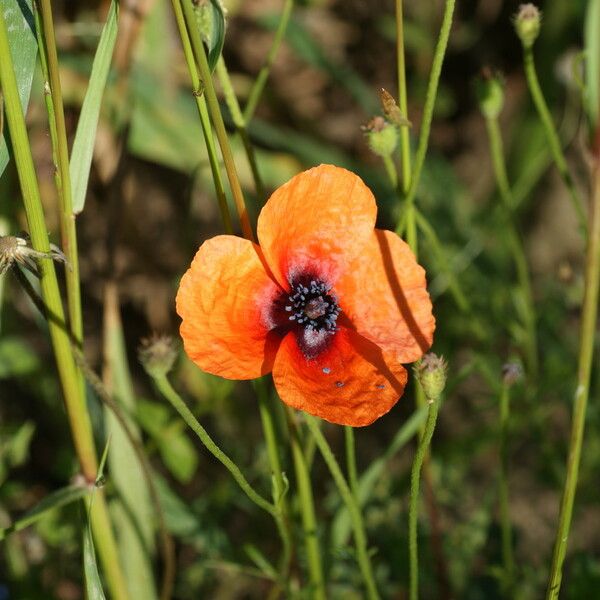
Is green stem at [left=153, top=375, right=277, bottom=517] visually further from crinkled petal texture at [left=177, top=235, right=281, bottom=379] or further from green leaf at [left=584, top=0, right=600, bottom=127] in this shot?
green leaf at [left=584, top=0, right=600, bottom=127]

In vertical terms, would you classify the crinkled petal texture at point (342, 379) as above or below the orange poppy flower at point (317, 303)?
below

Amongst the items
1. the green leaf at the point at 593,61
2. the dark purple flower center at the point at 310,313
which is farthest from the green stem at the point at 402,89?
the green leaf at the point at 593,61

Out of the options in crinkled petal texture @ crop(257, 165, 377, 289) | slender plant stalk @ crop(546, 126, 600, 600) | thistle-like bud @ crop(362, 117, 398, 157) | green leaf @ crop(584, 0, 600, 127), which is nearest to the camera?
slender plant stalk @ crop(546, 126, 600, 600)

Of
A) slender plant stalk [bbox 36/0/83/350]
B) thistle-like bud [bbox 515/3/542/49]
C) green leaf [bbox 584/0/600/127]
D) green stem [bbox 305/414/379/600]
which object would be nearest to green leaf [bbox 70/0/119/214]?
slender plant stalk [bbox 36/0/83/350]

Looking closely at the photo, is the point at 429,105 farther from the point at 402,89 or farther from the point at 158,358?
the point at 158,358

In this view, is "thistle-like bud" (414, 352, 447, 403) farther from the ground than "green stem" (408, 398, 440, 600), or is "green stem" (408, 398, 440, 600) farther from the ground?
"thistle-like bud" (414, 352, 447, 403)

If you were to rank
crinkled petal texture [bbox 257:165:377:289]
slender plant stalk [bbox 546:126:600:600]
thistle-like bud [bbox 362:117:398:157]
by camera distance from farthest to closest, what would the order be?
1. thistle-like bud [bbox 362:117:398:157]
2. crinkled petal texture [bbox 257:165:377:289]
3. slender plant stalk [bbox 546:126:600:600]

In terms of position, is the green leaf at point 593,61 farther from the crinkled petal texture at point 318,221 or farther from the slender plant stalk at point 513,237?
the crinkled petal texture at point 318,221
